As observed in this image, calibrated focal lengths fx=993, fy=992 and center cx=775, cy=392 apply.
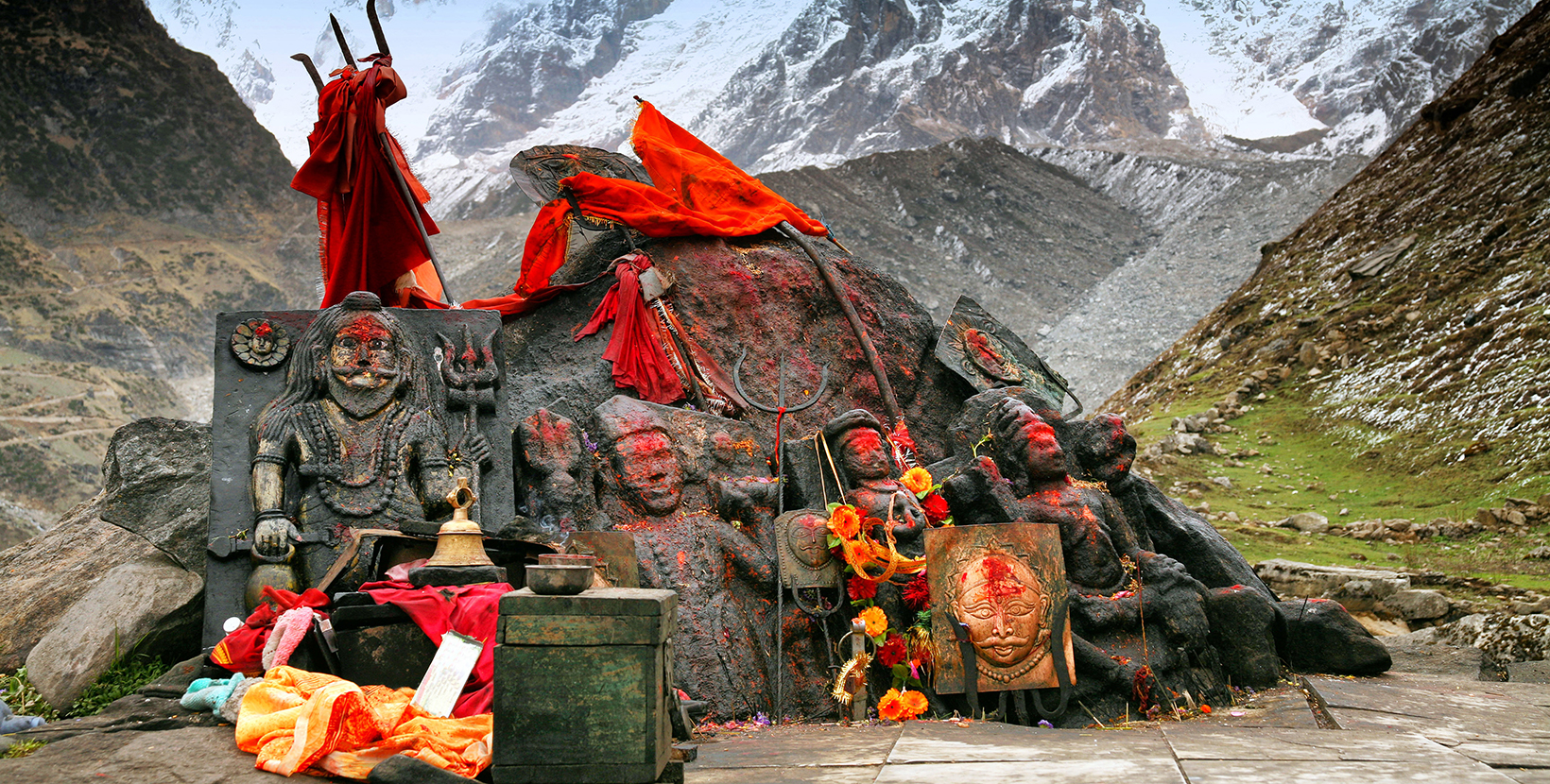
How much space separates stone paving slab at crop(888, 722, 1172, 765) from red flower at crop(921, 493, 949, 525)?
5.46 feet

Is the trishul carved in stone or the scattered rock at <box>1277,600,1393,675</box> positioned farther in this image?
the scattered rock at <box>1277,600,1393,675</box>

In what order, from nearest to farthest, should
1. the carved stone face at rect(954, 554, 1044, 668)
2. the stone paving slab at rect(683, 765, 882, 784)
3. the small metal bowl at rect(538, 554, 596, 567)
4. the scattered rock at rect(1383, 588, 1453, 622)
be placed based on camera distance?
the small metal bowl at rect(538, 554, 596, 567) < the stone paving slab at rect(683, 765, 882, 784) < the carved stone face at rect(954, 554, 1044, 668) < the scattered rock at rect(1383, 588, 1453, 622)

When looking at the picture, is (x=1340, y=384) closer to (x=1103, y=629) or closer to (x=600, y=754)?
(x=1103, y=629)

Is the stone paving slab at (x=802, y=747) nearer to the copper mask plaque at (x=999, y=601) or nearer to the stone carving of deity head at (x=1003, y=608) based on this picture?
the copper mask plaque at (x=999, y=601)

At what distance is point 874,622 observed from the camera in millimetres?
6141

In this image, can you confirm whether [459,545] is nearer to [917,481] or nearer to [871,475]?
[871,475]

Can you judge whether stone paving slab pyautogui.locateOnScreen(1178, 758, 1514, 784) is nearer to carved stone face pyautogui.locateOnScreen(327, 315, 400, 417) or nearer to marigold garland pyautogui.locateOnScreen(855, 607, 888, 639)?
marigold garland pyautogui.locateOnScreen(855, 607, 888, 639)

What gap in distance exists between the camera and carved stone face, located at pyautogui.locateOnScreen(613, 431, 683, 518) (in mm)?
6738

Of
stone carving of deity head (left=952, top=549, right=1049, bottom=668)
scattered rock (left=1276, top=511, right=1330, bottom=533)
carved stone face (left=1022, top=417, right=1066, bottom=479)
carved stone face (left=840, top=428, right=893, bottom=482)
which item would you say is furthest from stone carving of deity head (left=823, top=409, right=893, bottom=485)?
scattered rock (left=1276, top=511, right=1330, bottom=533)

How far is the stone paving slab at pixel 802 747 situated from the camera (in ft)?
14.8

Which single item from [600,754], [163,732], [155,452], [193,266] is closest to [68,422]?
[193,266]

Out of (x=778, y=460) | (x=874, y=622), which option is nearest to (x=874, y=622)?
(x=874, y=622)

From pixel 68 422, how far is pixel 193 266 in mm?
9419

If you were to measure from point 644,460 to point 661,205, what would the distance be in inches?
136
